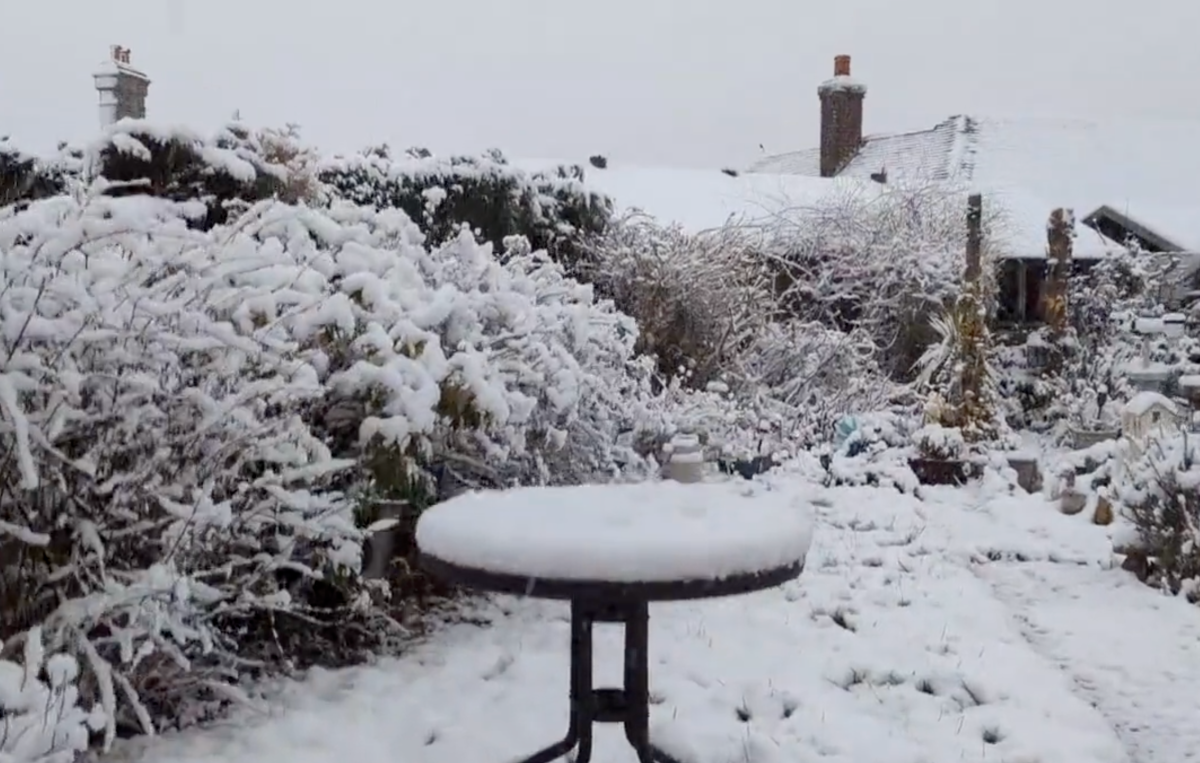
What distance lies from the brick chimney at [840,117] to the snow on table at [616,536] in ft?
56.6

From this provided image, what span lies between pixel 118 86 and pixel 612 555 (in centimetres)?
1305

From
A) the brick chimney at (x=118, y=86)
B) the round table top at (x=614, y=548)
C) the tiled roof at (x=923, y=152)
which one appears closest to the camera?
the round table top at (x=614, y=548)

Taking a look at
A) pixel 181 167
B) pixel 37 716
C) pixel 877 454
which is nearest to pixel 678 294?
pixel 877 454

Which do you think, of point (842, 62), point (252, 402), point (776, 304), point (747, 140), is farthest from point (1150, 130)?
point (252, 402)

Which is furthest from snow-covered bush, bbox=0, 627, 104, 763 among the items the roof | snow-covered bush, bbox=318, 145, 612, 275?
the roof

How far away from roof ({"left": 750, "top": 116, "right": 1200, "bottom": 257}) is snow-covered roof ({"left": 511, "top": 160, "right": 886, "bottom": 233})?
1.50 metres

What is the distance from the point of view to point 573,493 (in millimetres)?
3008

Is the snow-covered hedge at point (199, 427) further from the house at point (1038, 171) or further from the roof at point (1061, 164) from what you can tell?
the roof at point (1061, 164)

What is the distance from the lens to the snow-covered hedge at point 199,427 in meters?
2.73

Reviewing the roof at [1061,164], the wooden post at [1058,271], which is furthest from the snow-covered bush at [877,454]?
the roof at [1061,164]

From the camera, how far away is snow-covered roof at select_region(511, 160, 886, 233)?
13812 millimetres

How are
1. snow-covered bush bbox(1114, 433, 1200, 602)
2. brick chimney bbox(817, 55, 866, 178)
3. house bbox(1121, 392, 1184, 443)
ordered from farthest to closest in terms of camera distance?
1. brick chimney bbox(817, 55, 866, 178)
2. house bbox(1121, 392, 1184, 443)
3. snow-covered bush bbox(1114, 433, 1200, 602)

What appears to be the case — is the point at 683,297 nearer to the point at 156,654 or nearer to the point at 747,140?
the point at 156,654

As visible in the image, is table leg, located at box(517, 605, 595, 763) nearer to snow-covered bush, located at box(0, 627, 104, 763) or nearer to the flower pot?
snow-covered bush, located at box(0, 627, 104, 763)
